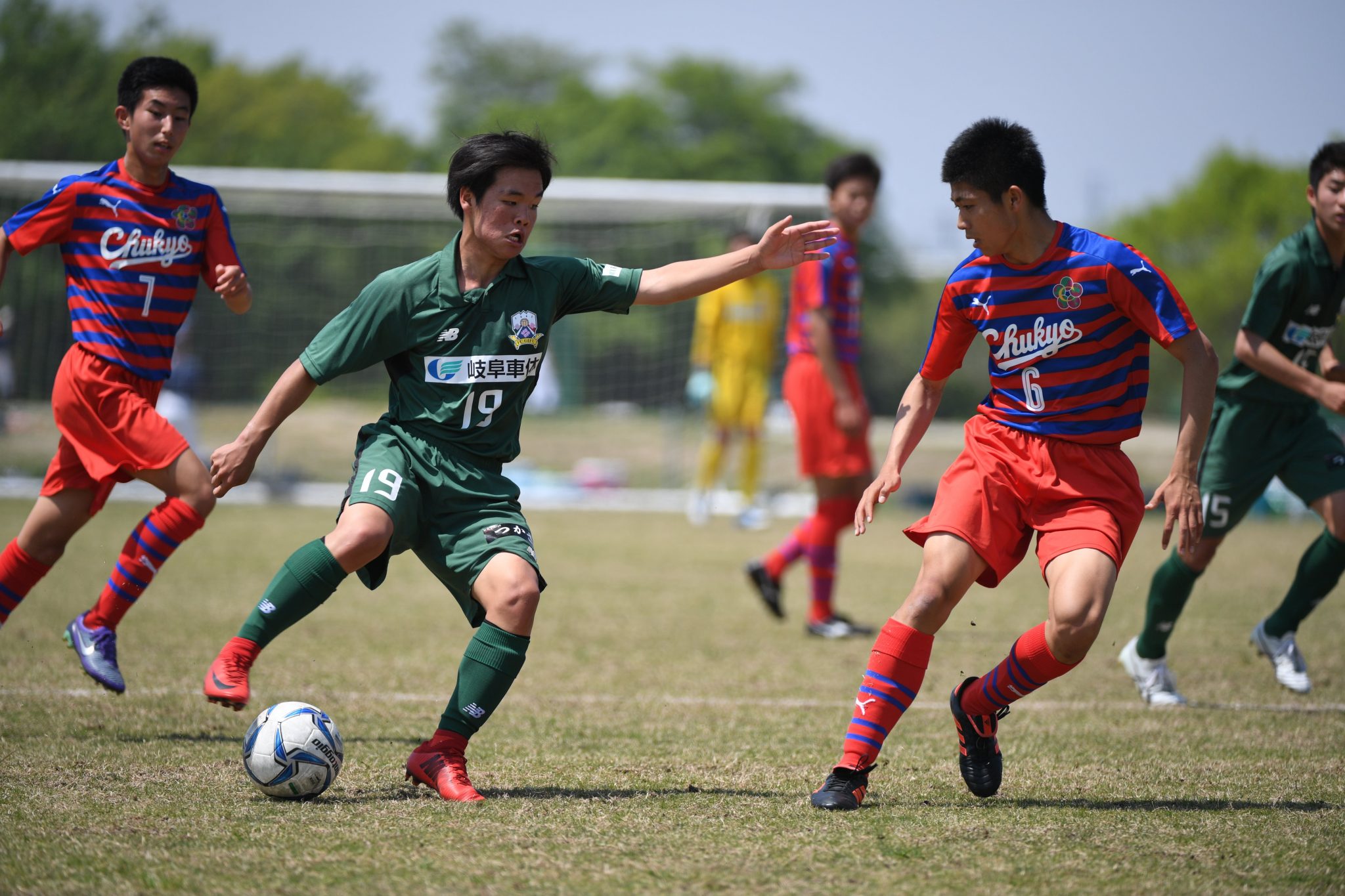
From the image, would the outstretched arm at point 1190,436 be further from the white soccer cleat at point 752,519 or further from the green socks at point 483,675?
the white soccer cleat at point 752,519

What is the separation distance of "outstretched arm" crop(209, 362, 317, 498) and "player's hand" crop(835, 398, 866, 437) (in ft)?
12.6

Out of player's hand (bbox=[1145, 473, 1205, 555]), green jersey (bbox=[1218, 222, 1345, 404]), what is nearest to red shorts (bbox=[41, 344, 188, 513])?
player's hand (bbox=[1145, 473, 1205, 555])

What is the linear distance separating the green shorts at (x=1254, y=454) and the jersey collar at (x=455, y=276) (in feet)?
10.5

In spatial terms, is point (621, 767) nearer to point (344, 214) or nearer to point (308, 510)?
point (308, 510)

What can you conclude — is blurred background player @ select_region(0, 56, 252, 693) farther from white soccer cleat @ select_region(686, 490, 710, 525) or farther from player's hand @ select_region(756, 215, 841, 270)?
white soccer cleat @ select_region(686, 490, 710, 525)

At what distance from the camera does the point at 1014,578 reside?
10211mm

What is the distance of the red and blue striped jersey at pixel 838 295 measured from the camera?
723 cm

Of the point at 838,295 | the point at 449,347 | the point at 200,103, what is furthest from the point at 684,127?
the point at 449,347

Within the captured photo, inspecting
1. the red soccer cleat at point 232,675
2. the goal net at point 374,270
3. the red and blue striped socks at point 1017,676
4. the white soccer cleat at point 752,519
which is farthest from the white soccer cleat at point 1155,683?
the goal net at point 374,270

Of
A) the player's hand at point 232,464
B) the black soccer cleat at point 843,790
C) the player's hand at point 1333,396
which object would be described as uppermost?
the player's hand at point 1333,396

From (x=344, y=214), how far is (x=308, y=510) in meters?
4.51

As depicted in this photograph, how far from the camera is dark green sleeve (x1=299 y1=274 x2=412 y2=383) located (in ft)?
12.6

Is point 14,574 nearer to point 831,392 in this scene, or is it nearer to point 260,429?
point 260,429

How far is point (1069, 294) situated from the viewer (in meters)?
3.81
